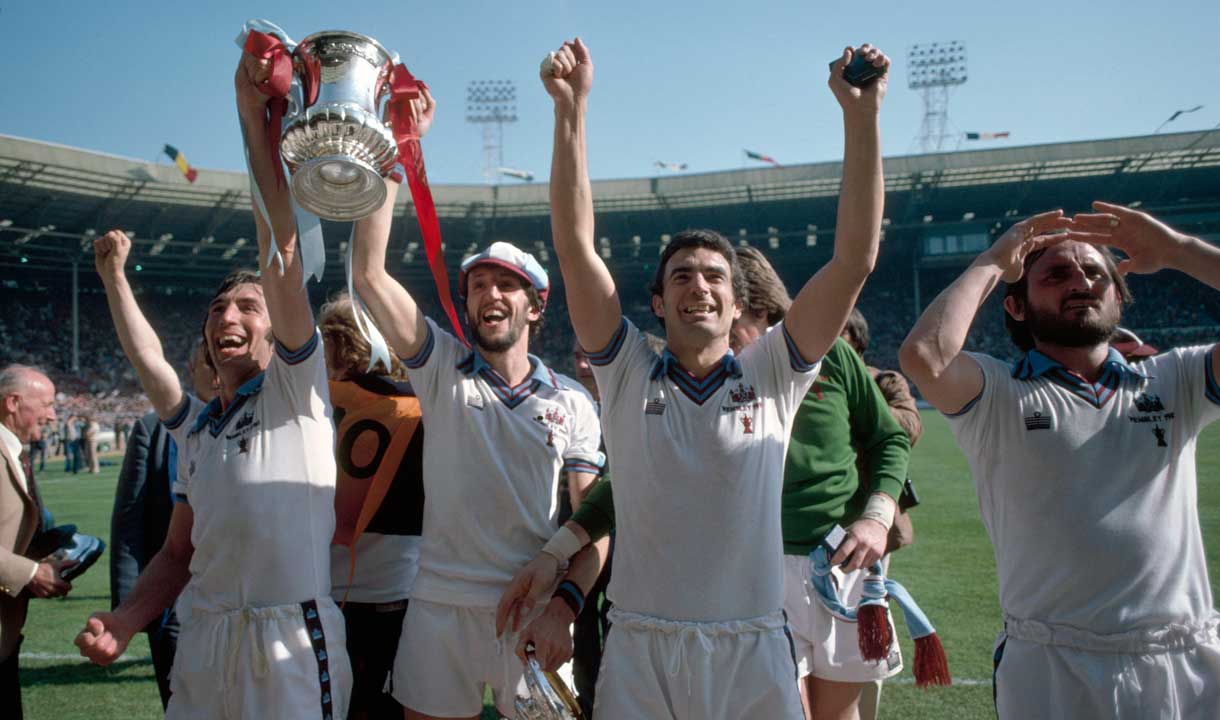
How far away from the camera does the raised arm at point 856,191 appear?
2.06 m

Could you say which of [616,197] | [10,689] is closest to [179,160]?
[616,197]

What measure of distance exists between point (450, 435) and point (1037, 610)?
69.0 inches

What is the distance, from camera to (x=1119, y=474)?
7.47 ft

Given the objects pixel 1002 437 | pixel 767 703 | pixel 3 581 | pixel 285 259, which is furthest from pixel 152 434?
pixel 1002 437

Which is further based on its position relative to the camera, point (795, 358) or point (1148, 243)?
point (1148, 243)

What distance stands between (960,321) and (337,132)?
5.61 feet

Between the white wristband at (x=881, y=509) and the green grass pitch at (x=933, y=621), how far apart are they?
2.37 ft

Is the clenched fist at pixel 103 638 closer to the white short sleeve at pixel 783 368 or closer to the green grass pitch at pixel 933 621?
the white short sleeve at pixel 783 368

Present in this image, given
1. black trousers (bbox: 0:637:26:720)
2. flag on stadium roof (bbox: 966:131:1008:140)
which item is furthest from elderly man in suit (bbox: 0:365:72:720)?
flag on stadium roof (bbox: 966:131:1008:140)

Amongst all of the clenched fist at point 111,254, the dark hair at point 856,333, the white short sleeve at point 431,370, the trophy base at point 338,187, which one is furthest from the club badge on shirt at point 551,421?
the dark hair at point 856,333

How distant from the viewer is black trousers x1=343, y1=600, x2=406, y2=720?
2936 millimetres

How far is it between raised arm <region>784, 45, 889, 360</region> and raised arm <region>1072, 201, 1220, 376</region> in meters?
0.76

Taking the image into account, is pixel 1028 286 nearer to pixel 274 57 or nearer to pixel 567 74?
pixel 567 74

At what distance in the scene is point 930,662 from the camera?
8.65 feet
